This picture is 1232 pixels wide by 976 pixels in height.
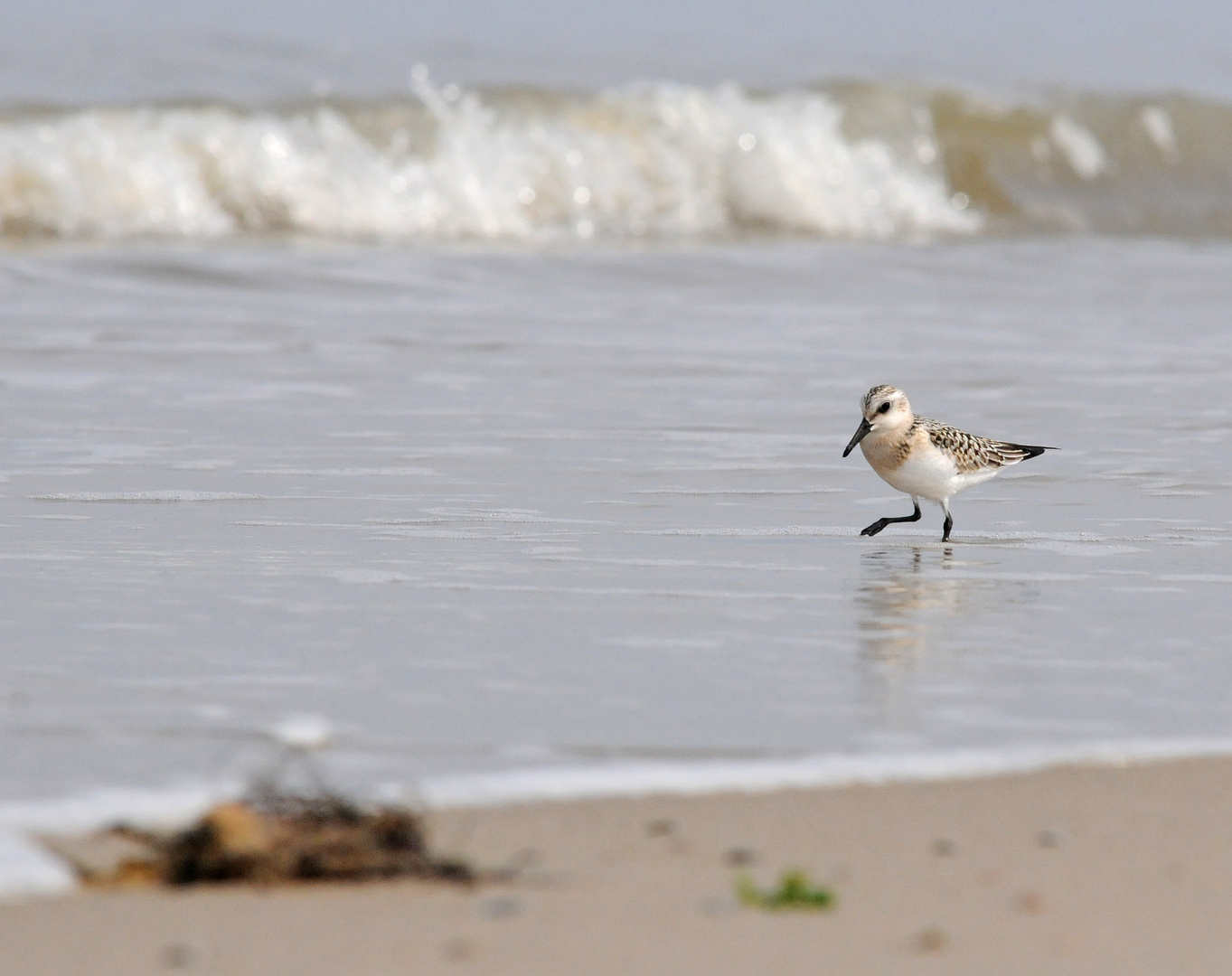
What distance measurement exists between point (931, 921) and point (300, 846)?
873 mm

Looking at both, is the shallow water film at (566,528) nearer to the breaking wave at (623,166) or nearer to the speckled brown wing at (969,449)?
the speckled brown wing at (969,449)

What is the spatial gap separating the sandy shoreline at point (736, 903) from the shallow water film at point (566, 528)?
1.27 ft

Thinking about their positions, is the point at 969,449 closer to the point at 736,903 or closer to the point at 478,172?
the point at 736,903

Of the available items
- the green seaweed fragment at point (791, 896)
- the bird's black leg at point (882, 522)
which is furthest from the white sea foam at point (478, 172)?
the green seaweed fragment at point (791, 896)

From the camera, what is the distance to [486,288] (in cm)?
1252

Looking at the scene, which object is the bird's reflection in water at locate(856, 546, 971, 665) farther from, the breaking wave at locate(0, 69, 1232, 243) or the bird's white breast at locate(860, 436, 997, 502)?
the breaking wave at locate(0, 69, 1232, 243)

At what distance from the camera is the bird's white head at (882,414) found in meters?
6.71

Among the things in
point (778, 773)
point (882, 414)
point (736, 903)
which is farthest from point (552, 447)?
point (736, 903)

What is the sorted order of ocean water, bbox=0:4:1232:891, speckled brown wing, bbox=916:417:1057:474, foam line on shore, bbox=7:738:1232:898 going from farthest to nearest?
speckled brown wing, bbox=916:417:1057:474
ocean water, bbox=0:4:1232:891
foam line on shore, bbox=7:738:1232:898

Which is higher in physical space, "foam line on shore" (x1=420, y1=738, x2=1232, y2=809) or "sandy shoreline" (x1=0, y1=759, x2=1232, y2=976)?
"foam line on shore" (x1=420, y1=738, x2=1232, y2=809)

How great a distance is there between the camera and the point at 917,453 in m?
6.61

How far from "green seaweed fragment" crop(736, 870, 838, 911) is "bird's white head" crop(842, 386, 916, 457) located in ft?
12.5

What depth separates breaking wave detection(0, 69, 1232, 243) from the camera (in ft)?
54.4

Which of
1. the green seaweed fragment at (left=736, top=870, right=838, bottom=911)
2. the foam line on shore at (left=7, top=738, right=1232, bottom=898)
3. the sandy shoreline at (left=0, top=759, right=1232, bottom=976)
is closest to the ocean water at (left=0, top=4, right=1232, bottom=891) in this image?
the foam line on shore at (left=7, top=738, right=1232, bottom=898)
